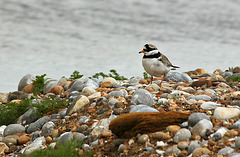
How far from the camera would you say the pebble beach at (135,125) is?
16.0 feet

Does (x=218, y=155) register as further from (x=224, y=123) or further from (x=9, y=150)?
(x=9, y=150)

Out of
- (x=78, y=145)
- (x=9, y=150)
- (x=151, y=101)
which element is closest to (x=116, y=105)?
(x=151, y=101)

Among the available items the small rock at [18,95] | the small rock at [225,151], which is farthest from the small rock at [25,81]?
the small rock at [225,151]

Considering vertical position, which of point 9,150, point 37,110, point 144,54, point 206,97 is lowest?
point 9,150

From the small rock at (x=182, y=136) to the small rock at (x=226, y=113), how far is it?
0.90m

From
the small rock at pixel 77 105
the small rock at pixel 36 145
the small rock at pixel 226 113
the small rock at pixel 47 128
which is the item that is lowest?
the small rock at pixel 36 145

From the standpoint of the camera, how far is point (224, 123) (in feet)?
17.2

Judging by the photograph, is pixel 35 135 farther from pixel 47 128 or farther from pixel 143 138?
pixel 143 138

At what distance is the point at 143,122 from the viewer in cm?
531

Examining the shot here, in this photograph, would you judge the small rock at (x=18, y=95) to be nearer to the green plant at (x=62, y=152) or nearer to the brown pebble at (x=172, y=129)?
the green plant at (x=62, y=152)

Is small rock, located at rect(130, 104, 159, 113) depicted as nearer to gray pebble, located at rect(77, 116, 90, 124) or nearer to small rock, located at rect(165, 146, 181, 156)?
gray pebble, located at rect(77, 116, 90, 124)

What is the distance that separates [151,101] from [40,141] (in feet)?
8.56

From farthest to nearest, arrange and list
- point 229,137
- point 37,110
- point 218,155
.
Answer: point 37,110, point 229,137, point 218,155

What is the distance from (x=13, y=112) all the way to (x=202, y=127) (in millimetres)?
5753
